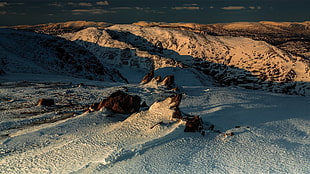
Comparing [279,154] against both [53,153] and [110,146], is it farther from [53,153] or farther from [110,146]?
[53,153]

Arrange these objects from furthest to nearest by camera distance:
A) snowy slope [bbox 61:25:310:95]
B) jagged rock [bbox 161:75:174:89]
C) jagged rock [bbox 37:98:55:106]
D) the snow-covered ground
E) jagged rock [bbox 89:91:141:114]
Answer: snowy slope [bbox 61:25:310:95]
jagged rock [bbox 161:75:174:89]
jagged rock [bbox 37:98:55:106]
jagged rock [bbox 89:91:141:114]
the snow-covered ground

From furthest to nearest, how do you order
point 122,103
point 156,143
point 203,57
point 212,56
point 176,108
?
point 212,56, point 203,57, point 122,103, point 176,108, point 156,143

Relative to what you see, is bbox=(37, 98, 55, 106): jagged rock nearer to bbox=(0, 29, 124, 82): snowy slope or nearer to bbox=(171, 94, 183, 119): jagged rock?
bbox=(171, 94, 183, 119): jagged rock

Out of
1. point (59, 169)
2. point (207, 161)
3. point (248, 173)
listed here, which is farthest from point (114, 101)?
point (248, 173)

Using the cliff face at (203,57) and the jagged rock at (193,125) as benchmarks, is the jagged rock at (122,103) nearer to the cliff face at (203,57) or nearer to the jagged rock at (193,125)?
the jagged rock at (193,125)

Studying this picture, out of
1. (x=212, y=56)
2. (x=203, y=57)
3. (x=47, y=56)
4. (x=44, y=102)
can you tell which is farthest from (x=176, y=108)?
(x=212, y=56)

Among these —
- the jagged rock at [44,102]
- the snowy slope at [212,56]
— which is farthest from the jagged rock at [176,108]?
the snowy slope at [212,56]

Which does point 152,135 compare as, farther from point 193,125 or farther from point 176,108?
point 176,108

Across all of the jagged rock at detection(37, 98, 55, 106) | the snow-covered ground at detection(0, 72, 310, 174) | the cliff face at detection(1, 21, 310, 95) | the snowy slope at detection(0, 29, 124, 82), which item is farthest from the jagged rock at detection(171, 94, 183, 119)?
the cliff face at detection(1, 21, 310, 95)
